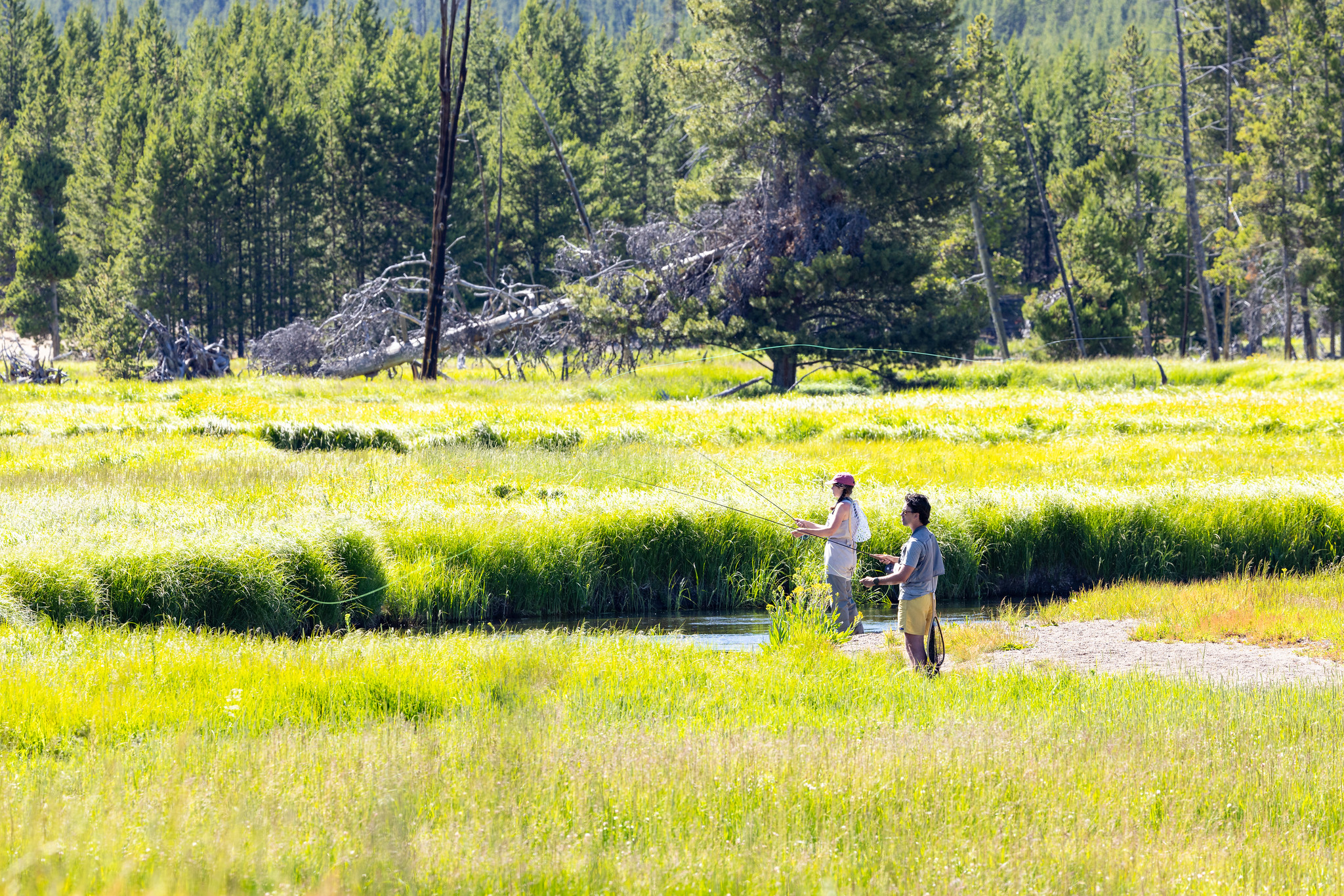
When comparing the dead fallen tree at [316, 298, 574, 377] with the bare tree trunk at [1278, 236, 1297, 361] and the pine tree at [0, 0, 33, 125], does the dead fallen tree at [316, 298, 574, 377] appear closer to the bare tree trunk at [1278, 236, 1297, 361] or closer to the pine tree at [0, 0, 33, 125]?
the bare tree trunk at [1278, 236, 1297, 361]

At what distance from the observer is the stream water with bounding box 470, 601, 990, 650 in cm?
1273

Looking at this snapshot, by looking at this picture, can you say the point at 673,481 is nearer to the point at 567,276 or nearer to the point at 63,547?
the point at 63,547

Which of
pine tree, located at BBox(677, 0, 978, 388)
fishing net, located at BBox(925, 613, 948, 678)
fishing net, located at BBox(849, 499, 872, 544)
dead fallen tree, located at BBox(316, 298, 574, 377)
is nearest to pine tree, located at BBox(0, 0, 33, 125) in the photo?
dead fallen tree, located at BBox(316, 298, 574, 377)

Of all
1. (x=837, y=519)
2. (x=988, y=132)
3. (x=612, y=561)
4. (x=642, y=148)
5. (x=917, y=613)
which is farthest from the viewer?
(x=642, y=148)

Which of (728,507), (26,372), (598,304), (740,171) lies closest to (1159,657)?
(728,507)

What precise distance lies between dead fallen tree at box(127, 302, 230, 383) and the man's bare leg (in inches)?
1289

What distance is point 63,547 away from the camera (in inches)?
470

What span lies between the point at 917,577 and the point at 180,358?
114 feet

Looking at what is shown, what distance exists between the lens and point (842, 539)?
10594 millimetres

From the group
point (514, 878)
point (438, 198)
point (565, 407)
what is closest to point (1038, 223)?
point (438, 198)

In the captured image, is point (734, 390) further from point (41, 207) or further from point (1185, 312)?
point (41, 207)

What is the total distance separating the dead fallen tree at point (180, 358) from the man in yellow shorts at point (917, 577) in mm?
32794

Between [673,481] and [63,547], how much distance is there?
29.2 ft

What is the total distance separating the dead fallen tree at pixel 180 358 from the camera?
38156mm
